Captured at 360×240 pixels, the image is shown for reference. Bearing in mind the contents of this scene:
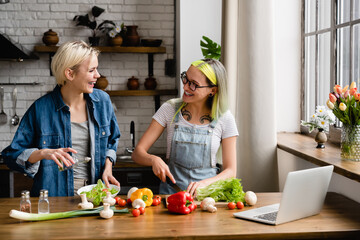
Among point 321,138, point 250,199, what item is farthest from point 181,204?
point 321,138

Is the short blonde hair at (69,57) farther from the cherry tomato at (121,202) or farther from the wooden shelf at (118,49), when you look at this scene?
the wooden shelf at (118,49)

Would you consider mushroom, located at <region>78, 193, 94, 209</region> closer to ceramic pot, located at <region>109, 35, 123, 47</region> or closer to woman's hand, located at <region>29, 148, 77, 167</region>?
woman's hand, located at <region>29, 148, 77, 167</region>

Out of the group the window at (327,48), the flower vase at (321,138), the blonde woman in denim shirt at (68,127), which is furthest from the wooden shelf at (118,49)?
the flower vase at (321,138)

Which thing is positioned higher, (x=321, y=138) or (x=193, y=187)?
(x=321, y=138)

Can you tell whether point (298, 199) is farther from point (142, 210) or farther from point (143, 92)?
point (143, 92)

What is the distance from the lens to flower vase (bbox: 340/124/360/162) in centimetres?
244

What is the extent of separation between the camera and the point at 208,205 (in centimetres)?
217

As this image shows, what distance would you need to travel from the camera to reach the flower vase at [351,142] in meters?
2.44

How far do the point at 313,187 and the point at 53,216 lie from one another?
119 cm

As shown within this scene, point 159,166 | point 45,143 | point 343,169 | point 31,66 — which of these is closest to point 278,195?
point 343,169

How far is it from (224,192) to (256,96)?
3.98 feet

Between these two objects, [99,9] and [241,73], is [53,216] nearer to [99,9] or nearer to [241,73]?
[241,73]

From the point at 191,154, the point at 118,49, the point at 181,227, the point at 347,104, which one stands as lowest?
the point at 181,227

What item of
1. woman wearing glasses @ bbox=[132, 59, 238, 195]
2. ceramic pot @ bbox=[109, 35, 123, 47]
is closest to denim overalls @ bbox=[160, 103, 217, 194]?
woman wearing glasses @ bbox=[132, 59, 238, 195]
